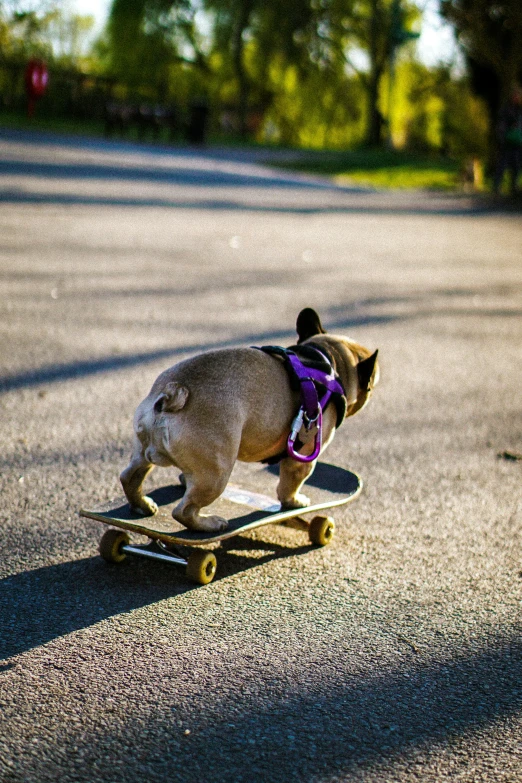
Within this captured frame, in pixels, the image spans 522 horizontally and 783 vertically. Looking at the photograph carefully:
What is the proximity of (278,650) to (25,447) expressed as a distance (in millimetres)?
2153

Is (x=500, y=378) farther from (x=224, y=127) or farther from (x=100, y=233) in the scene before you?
(x=224, y=127)

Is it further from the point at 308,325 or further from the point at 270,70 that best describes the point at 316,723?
the point at 270,70

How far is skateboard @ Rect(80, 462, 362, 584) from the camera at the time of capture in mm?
3410

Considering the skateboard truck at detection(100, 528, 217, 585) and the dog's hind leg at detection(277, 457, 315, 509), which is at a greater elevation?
the dog's hind leg at detection(277, 457, 315, 509)

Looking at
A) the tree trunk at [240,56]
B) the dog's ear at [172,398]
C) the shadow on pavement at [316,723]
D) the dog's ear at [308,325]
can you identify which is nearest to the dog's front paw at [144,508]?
the dog's ear at [172,398]

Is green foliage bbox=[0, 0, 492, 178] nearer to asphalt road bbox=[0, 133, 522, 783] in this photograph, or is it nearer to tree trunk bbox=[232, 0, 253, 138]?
tree trunk bbox=[232, 0, 253, 138]

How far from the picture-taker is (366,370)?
150 inches

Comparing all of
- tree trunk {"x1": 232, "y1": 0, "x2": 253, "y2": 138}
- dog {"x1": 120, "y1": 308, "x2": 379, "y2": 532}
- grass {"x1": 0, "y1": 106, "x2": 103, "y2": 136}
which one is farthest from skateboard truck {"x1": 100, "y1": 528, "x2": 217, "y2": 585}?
tree trunk {"x1": 232, "y1": 0, "x2": 253, "y2": 138}

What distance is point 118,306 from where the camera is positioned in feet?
26.3

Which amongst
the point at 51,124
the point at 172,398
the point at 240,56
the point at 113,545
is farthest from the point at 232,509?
the point at 240,56

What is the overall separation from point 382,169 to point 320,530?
23860mm

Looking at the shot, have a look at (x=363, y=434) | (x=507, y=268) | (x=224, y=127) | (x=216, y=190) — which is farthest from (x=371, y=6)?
(x=363, y=434)

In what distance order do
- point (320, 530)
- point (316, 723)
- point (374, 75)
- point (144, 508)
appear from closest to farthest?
point (316, 723) < point (144, 508) < point (320, 530) < point (374, 75)

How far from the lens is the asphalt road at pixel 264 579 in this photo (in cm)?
253
